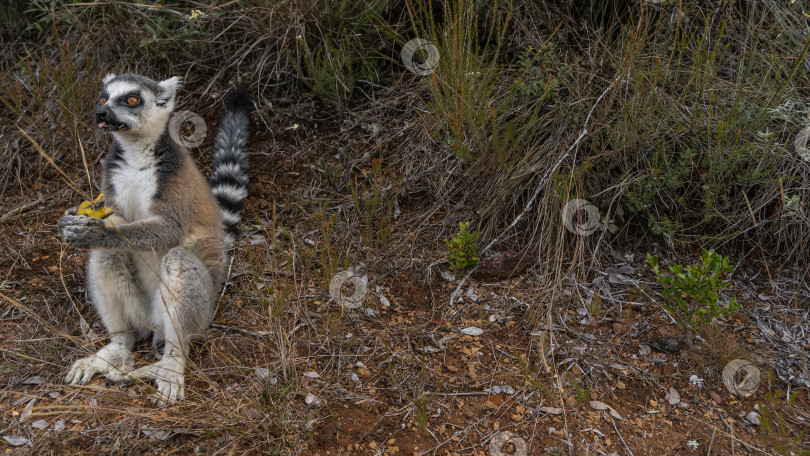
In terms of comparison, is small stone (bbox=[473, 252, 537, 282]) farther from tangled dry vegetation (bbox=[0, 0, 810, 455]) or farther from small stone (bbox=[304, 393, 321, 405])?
small stone (bbox=[304, 393, 321, 405])

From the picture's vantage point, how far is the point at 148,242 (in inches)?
110

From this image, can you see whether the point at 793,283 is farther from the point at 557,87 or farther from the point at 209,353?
the point at 209,353

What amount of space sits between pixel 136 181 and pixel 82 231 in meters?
0.46

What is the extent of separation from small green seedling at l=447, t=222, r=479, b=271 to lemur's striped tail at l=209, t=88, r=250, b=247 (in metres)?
1.32

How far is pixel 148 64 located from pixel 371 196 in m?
2.04

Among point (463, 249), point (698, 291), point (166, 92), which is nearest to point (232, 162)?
point (166, 92)

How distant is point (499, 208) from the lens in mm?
3393

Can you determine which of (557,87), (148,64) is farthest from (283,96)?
(557,87)

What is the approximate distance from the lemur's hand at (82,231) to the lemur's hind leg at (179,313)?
0.33m

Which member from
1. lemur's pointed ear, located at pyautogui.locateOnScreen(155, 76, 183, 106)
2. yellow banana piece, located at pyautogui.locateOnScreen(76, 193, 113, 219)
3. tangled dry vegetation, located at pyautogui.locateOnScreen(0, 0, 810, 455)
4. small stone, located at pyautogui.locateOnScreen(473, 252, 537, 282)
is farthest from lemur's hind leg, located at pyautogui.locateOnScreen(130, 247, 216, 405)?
small stone, located at pyautogui.locateOnScreen(473, 252, 537, 282)

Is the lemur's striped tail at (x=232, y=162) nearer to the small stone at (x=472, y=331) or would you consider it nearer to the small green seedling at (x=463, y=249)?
the small green seedling at (x=463, y=249)

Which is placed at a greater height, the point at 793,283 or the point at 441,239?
the point at 441,239

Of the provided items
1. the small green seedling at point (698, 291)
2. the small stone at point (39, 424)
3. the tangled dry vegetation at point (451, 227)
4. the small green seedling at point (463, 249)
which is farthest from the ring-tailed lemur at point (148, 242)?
the small green seedling at point (698, 291)

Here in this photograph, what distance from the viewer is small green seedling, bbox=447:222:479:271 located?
3.18m
